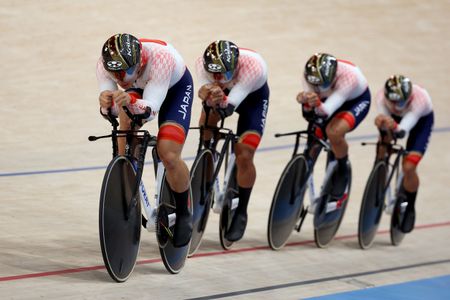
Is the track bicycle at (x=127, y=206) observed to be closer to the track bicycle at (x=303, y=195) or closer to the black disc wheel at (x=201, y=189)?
the black disc wheel at (x=201, y=189)

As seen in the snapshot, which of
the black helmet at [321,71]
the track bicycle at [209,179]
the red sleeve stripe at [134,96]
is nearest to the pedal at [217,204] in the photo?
the track bicycle at [209,179]

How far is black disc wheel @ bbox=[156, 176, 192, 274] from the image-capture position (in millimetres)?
4522

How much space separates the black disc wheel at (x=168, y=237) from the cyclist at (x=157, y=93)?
46 millimetres

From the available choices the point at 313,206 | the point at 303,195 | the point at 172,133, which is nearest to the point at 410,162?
the point at 313,206

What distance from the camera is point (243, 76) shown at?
506 centimetres

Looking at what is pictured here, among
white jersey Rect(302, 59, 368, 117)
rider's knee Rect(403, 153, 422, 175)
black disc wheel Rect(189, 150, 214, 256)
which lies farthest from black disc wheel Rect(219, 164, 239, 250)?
rider's knee Rect(403, 153, 422, 175)

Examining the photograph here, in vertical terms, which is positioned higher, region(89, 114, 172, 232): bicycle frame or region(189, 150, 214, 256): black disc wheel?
region(89, 114, 172, 232): bicycle frame

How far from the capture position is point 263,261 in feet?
17.6

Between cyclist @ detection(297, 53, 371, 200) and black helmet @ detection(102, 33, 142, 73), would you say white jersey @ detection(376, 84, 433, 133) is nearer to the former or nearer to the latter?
cyclist @ detection(297, 53, 371, 200)

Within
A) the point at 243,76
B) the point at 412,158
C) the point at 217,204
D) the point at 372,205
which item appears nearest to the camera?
the point at 243,76

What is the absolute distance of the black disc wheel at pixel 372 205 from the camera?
241 inches

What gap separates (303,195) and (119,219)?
1.76 metres

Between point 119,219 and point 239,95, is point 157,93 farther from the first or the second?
→ point 239,95

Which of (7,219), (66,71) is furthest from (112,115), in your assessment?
(66,71)
